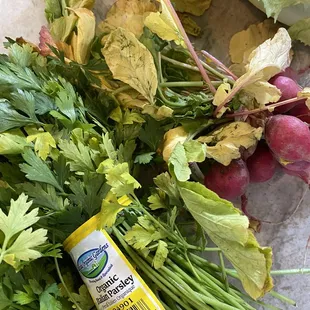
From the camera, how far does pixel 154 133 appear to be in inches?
33.0

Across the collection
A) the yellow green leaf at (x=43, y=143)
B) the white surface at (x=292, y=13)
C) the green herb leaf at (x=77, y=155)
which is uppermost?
the yellow green leaf at (x=43, y=143)

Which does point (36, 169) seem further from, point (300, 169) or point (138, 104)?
point (300, 169)

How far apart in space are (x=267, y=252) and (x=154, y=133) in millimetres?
251

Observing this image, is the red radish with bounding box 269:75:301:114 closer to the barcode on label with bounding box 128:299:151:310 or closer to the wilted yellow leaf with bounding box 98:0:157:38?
the wilted yellow leaf with bounding box 98:0:157:38

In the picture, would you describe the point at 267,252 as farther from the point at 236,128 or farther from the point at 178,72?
the point at 178,72

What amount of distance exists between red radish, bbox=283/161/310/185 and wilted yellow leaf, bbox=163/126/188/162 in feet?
0.54

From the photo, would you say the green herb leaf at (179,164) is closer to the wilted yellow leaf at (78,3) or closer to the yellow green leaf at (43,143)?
the yellow green leaf at (43,143)

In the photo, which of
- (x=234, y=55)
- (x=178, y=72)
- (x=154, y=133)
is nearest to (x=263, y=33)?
(x=234, y=55)

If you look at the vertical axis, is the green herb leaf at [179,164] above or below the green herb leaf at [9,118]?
below

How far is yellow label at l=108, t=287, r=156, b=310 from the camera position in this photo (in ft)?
2.45

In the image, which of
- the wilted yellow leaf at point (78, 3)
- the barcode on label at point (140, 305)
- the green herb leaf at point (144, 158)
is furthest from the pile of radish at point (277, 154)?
the wilted yellow leaf at point (78, 3)

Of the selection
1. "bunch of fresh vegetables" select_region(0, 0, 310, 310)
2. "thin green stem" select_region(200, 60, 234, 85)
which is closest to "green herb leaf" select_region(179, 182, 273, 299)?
"bunch of fresh vegetables" select_region(0, 0, 310, 310)

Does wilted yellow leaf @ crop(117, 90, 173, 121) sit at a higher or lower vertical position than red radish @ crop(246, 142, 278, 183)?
higher

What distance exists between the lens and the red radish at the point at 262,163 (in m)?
0.87
